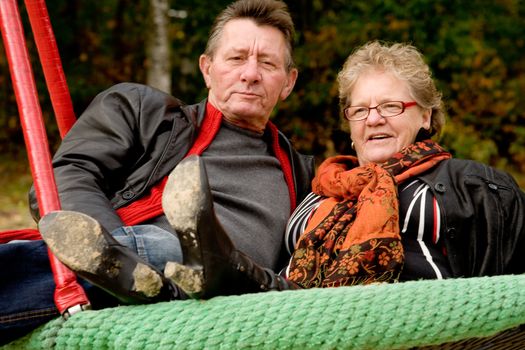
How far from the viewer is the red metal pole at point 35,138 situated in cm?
163

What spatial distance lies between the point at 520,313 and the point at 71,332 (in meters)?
0.96

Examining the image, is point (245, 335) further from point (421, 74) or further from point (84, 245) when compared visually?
point (421, 74)

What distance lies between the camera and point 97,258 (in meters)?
1.50

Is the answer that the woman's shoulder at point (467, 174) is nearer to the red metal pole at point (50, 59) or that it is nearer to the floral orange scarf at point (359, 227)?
the floral orange scarf at point (359, 227)

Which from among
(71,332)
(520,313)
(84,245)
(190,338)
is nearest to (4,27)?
(84,245)

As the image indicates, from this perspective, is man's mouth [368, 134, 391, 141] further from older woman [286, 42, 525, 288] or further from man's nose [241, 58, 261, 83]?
man's nose [241, 58, 261, 83]

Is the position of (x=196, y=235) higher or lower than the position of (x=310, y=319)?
higher

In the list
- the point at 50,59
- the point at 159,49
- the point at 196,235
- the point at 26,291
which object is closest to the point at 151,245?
the point at 26,291

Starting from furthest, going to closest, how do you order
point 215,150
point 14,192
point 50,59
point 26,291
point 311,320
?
point 14,192 < point 215,150 < point 50,59 < point 26,291 < point 311,320

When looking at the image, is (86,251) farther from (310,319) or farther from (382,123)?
(382,123)

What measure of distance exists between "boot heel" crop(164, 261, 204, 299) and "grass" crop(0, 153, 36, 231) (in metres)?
4.56

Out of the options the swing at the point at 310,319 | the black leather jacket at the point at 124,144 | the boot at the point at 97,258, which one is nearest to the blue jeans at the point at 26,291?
the swing at the point at 310,319

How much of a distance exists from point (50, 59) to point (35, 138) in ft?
2.00

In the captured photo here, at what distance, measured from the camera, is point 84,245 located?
1.50 m
